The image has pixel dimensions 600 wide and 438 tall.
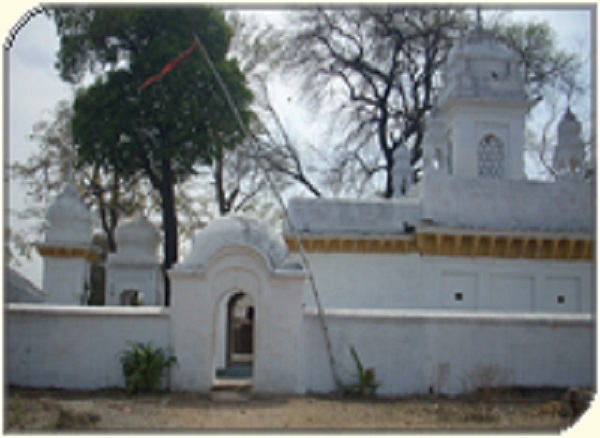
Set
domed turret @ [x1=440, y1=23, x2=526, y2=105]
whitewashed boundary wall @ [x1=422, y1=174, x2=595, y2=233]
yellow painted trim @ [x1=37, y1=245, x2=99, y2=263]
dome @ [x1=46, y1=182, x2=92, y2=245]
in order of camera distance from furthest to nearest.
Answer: dome @ [x1=46, y1=182, x2=92, y2=245] → yellow painted trim @ [x1=37, y1=245, x2=99, y2=263] → domed turret @ [x1=440, y1=23, x2=526, y2=105] → whitewashed boundary wall @ [x1=422, y1=174, x2=595, y2=233]

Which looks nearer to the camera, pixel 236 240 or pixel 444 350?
pixel 236 240

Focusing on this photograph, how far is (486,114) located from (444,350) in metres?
9.69

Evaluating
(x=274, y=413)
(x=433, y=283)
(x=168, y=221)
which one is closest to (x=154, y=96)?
(x=168, y=221)

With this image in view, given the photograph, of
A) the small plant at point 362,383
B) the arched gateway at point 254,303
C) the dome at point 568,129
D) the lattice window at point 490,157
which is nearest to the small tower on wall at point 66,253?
the arched gateway at point 254,303

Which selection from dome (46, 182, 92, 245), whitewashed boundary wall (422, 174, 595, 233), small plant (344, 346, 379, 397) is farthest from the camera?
dome (46, 182, 92, 245)

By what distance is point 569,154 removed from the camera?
794 inches

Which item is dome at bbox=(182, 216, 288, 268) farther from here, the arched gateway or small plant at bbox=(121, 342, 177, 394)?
small plant at bbox=(121, 342, 177, 394)

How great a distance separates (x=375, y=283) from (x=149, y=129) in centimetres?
995

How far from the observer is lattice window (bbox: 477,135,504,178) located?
20.4m

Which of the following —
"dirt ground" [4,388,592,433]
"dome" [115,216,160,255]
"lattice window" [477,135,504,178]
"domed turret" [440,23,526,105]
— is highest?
"domed turret" [440,23,526,105]

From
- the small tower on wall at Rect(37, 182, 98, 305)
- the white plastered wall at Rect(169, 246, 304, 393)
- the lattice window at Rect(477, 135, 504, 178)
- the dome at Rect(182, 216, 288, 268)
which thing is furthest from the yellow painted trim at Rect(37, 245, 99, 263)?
the lattice window at Rect(477, 135, 504, 178)

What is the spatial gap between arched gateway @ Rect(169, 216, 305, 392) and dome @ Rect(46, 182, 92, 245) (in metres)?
10.2

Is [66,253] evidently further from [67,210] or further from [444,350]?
[444,350]

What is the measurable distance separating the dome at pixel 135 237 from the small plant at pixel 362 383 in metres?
12.1
